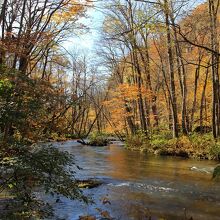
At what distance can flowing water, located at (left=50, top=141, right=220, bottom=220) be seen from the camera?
7410 mm

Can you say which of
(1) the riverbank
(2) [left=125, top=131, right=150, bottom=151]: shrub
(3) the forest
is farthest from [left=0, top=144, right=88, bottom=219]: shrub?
(2) [left=125, top=131, right=150, bottom=151]: shrub

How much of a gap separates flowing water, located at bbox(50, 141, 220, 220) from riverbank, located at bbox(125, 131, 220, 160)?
1903 millimetres

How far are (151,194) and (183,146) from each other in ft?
32.3

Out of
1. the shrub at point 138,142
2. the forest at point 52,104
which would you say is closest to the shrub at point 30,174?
the forest at point 52,104

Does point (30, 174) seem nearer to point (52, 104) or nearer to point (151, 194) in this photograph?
point (52, 104)

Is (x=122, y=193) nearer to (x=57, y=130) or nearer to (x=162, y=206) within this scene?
(x=162, y=206)

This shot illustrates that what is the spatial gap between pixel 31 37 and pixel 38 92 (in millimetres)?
7524

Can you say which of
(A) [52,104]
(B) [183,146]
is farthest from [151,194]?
(B) [183,146]

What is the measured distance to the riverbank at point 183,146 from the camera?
1642cm

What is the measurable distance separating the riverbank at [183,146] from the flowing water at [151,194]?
1903 millimetres

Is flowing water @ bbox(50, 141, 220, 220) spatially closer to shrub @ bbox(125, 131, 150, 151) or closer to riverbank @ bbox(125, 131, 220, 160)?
riverbank @ bbox(125, 131, 220, 160)

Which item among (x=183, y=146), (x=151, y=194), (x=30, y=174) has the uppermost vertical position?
(x=30, y=174)

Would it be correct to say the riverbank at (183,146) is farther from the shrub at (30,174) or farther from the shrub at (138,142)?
the shrub at (30,174)

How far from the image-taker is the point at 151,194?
9.32 metres
